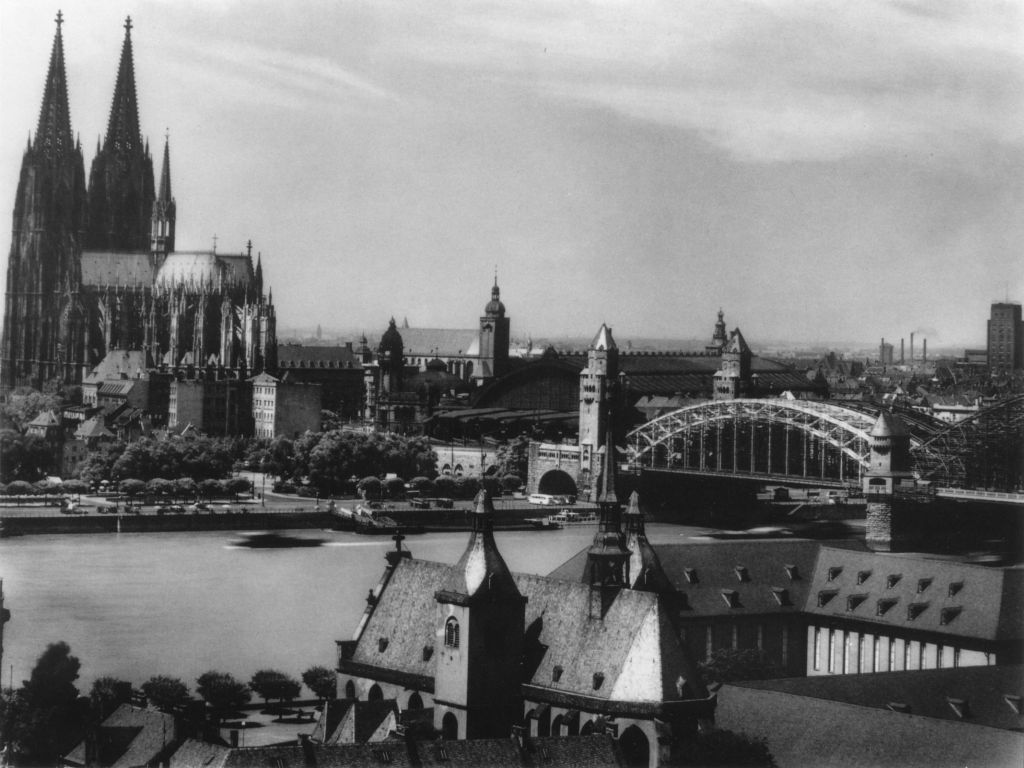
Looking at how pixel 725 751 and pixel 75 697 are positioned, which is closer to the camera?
pixel 725 751

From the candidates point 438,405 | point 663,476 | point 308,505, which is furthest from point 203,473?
point 438,405

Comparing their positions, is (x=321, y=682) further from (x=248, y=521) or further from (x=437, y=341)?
(x=437, y=341)

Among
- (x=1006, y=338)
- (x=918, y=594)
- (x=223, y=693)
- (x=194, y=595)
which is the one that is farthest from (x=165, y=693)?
(x=1006, y=338)

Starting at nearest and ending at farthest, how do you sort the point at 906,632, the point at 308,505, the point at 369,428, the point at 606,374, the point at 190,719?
the point at 190,719, the point at 906,632, the point at 308,505, the point at 606,374, the point at 369,428

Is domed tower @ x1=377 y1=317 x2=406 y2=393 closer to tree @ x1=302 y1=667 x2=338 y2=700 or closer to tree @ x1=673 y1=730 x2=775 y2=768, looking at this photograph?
tree @ x1=302 y1=667 x2=338 y2=700

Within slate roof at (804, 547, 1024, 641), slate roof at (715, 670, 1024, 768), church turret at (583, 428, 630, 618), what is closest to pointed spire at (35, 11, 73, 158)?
slate roof at (804, 547, 1024, 641)

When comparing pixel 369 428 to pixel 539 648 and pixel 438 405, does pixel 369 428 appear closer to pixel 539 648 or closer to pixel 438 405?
pixel 438 405

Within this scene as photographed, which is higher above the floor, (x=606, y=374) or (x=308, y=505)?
(x=606, y=374)
